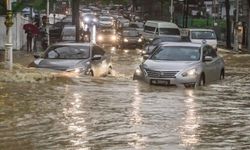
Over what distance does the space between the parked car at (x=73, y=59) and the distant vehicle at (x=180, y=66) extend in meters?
1.63

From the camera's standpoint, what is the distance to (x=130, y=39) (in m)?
53.0

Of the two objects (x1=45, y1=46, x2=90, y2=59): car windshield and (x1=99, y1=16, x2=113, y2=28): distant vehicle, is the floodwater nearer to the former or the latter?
(x1=45, y1=46, x2=90, y2=59): car windshield

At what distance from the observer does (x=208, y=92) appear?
729 inches

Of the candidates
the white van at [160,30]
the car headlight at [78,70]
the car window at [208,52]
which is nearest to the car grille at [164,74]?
the car window at [208,52]

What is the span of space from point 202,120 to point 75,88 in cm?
585

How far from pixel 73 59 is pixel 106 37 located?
1591 inches

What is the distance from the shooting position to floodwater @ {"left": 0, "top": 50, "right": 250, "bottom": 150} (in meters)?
9.94

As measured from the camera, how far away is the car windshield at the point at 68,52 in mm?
21906

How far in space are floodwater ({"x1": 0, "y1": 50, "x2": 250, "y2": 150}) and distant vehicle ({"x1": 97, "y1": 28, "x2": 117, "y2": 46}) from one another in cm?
4010

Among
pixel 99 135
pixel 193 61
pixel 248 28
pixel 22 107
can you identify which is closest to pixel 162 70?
pixel 193 61

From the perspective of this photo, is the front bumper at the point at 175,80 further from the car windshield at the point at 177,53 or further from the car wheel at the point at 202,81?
the car windshield at the point at 177,53

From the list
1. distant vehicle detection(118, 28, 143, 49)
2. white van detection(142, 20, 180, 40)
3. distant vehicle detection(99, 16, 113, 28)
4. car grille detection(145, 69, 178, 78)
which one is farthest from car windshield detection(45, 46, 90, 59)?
distant vehicle detection(99, 16, 113, 28)

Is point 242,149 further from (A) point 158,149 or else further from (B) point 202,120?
(B) point 202,120

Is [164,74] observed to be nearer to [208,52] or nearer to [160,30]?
[208,52]
